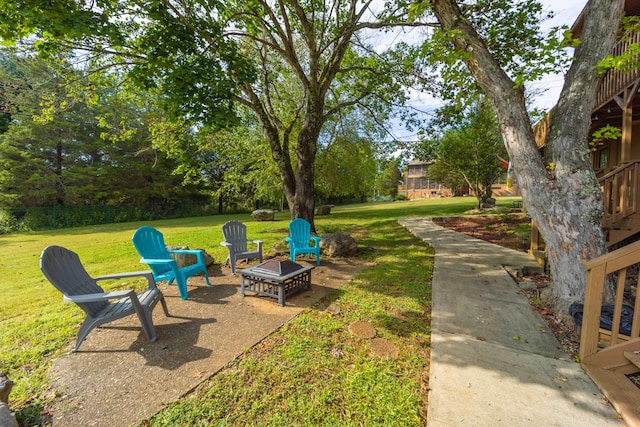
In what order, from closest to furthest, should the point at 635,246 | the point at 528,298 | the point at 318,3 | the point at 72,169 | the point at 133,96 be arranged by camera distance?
the point at 635,246
the point at 528,298
the point at 318,3
the point at 133,96
the point at 72,169

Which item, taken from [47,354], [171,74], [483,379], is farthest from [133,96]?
[483,379]

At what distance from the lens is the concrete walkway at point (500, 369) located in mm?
1799

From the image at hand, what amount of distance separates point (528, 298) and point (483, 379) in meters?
2.31

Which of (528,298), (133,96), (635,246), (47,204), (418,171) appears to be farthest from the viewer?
(418,171)

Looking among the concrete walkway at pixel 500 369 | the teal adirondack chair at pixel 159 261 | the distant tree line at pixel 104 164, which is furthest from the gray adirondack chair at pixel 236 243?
the distant tree line at pixel 104 164

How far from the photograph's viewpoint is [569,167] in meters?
3.30

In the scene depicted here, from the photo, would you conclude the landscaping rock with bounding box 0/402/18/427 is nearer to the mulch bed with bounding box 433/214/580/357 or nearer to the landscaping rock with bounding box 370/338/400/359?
the landscaping rock with bounding box 370/338/400/359

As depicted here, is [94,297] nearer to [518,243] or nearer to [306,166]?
[306,166]

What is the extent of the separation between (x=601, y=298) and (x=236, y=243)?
4969mm

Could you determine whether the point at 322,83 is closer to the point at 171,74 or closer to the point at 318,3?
the point at 318,3

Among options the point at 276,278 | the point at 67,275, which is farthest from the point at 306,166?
the point at 67,275

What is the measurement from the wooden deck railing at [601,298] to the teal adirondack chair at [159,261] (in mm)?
4468

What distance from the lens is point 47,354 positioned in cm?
256

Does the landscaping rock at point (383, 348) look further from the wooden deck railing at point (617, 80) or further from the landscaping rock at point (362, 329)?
the wooden deck railing at point (617, 80)
